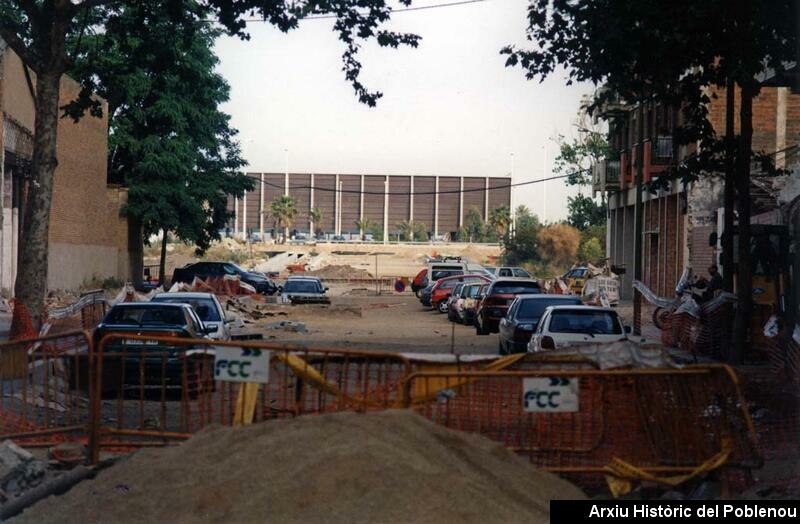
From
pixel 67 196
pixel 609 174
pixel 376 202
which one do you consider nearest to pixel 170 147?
pixel 67 196

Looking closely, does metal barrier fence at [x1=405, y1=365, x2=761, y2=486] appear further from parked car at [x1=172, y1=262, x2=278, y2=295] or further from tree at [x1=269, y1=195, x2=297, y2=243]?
tree at [x1=269, y1=195, x2=297, y2=243]

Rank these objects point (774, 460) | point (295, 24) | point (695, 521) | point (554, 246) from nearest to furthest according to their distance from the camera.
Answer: point (695, 521), point (774, 460), point (295, 24), point (554, 246)

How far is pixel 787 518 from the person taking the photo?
7.75 metres

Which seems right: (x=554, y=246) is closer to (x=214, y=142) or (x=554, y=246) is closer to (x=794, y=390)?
(x=214, y=142)

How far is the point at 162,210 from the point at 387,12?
37.1 metres

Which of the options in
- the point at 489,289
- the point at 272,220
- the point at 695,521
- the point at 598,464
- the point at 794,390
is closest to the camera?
the point at 695,521

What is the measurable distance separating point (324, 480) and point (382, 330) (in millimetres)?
26741

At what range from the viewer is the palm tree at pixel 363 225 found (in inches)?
6156

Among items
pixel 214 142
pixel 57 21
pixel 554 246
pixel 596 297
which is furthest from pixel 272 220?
pixel 57 21

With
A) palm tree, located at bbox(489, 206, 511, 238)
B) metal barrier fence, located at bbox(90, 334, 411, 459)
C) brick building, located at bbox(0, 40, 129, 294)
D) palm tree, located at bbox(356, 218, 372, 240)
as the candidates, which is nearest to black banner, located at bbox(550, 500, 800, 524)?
metal barrier fence, located at bbox(90, 334, 411, 459)

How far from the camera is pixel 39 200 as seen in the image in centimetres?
2128

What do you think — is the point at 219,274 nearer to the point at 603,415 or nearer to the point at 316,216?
the point at 603,415

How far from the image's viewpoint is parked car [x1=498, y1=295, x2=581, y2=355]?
2154 cm

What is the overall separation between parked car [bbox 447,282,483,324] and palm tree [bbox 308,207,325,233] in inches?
4570
